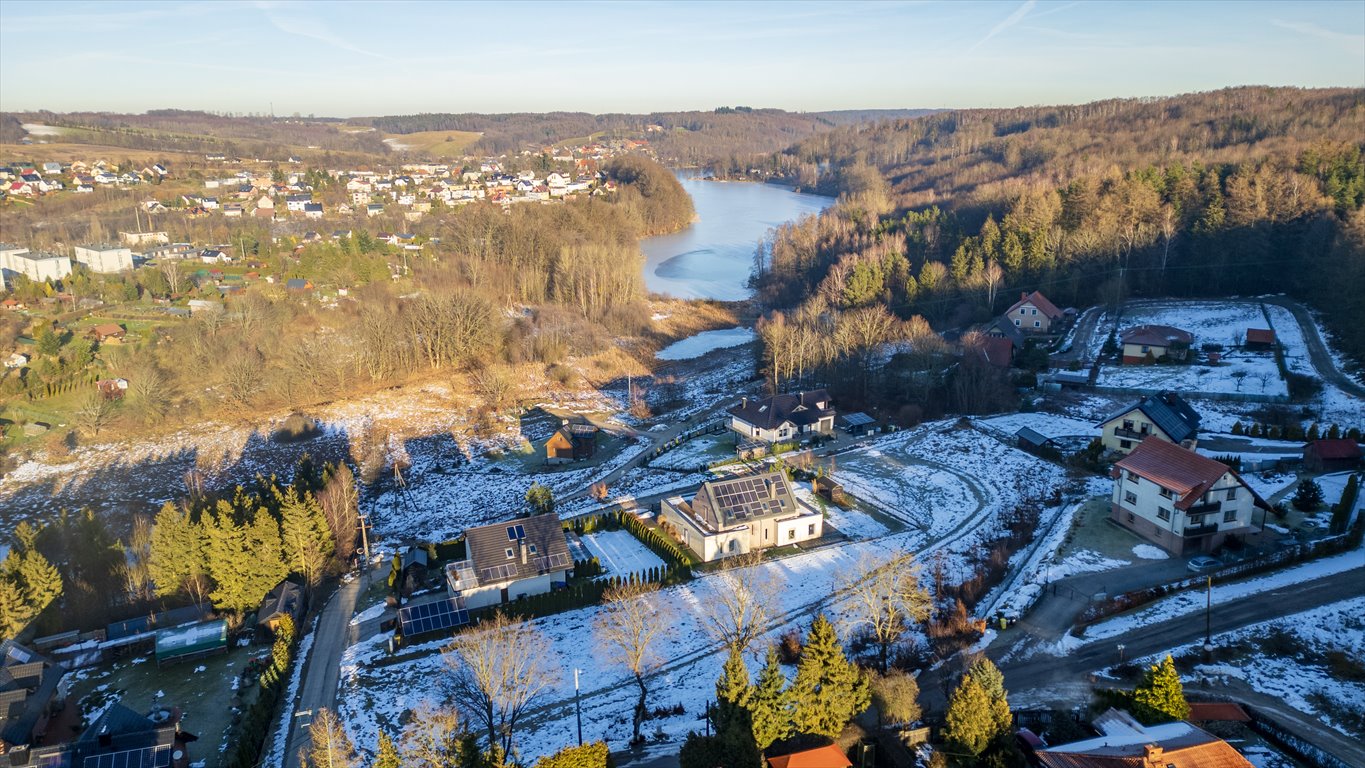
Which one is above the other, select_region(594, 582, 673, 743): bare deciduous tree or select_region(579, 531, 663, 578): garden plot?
select_region(594, 582, 673, 743): bare deciduous tree

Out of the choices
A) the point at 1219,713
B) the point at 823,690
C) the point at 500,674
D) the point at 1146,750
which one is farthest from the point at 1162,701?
the point at 500,674

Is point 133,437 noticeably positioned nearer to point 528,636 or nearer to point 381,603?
point 381,603

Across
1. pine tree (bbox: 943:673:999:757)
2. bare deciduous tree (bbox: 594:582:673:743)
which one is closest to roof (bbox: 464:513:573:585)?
bare deciduous tree (bbox: 594:582:673:743)

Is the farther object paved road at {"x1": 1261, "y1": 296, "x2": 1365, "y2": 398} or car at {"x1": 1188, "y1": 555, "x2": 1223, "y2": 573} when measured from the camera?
paved road at {"x1": 1261, "y1": 296, "x2": 1365, "y2": 398}

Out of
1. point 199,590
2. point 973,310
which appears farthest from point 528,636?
point 973,310

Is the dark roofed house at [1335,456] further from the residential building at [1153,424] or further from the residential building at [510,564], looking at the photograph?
the residential building at [510,564]

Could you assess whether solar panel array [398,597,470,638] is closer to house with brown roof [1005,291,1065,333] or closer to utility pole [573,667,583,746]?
utility pole [573,667,583,746]
